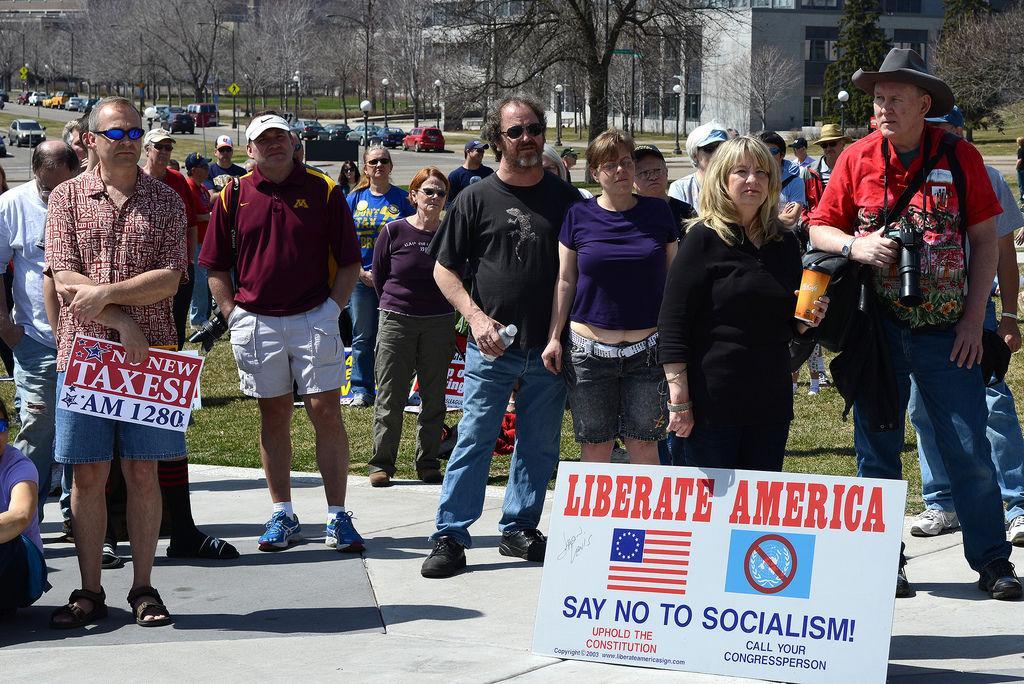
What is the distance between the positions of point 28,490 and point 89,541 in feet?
1.22

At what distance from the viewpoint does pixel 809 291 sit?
15.6 ft

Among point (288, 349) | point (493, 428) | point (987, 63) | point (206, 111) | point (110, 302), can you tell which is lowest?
point (493, 428)

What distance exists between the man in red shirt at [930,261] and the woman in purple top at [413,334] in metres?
3.56

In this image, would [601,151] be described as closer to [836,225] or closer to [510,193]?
Answer: [510,193]

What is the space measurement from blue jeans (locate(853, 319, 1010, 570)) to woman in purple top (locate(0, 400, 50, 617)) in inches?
128

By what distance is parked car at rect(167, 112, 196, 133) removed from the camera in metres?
77.8

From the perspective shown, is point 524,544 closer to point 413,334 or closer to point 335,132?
point 413,334

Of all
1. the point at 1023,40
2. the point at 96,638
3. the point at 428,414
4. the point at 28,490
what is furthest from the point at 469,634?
the point at 1023,40

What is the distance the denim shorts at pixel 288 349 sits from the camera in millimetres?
6188

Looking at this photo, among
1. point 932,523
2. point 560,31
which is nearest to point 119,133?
point 932,523

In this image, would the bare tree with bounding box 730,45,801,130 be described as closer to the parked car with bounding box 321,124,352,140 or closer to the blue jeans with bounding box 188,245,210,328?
the parked car with bounding box 321,124,352,140

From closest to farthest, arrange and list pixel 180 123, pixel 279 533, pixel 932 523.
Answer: pixel 932 523
pixel 279 533
pixel 180 123

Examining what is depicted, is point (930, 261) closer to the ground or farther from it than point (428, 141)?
closer to the ground

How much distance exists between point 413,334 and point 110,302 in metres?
3.52
